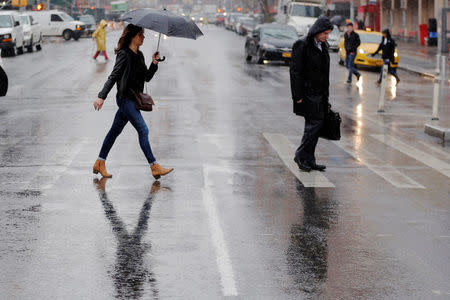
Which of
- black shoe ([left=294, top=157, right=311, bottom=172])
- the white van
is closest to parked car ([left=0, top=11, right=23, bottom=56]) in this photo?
the white van

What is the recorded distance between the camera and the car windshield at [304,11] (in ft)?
190

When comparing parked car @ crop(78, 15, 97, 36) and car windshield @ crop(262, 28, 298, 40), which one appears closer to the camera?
car windshield @ crop(262, 28, 298, 40)

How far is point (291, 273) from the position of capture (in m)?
6.71

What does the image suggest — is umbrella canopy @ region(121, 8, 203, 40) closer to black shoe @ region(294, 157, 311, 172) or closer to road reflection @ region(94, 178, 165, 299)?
black shoe @ region(294, 157, 311, 172)

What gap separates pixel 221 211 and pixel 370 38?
91.4 feet

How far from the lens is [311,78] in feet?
36.4

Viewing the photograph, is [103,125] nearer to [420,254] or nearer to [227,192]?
[227,192]

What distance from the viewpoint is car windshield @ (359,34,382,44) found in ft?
116

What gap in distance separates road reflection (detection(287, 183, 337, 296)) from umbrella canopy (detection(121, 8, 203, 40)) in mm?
2309

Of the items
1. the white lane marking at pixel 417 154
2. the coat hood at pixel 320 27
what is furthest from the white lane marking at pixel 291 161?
the coat hood at pixel 320 27

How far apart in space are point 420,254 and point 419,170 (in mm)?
4434

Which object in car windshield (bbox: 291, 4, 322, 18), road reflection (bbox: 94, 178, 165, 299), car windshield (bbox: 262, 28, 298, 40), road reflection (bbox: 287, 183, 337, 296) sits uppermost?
car windshield (bbox: 291, 4, 322, 18)

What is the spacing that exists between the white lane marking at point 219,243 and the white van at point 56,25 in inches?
2169

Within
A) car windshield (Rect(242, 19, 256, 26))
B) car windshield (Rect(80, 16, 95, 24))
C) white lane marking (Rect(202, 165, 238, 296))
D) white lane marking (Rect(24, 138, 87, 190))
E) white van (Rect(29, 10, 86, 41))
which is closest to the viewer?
white lane marking (Rect(202, 165, 238, 296))
